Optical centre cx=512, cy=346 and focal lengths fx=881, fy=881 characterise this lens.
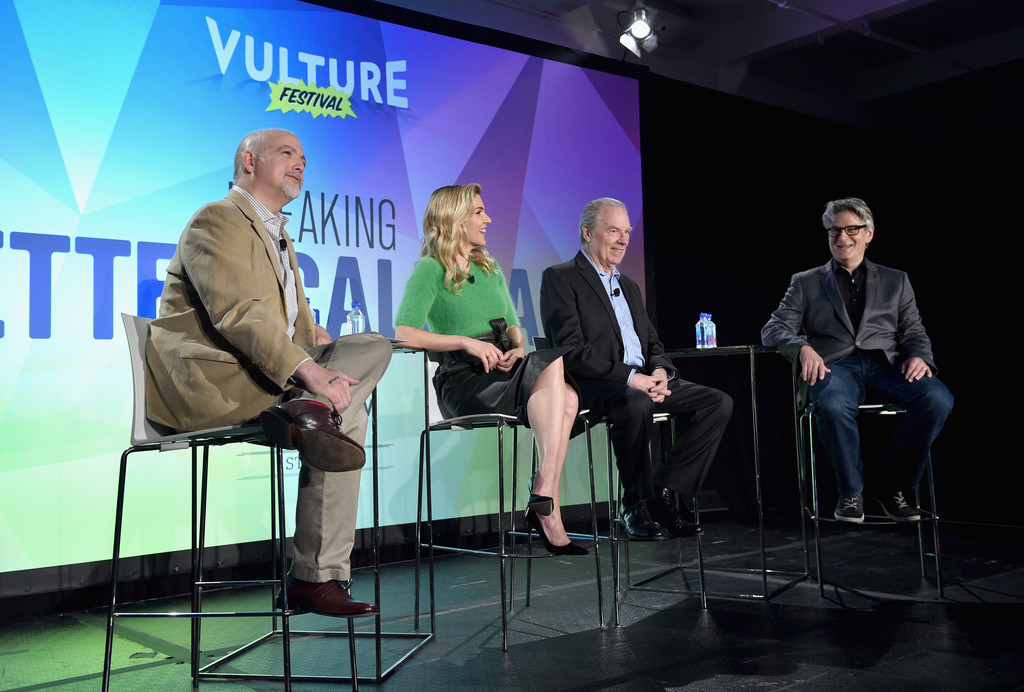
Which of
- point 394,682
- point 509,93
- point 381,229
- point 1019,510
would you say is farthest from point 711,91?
point 394,682

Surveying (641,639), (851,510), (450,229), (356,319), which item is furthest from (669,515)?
(356,319)

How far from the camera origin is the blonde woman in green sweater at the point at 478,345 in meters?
2.76

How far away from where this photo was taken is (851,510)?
3184 millimetres

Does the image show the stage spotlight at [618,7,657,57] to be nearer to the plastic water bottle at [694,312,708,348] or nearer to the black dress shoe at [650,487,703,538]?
the plastic water bottle at [694,312,708,348]

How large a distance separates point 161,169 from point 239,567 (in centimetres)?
174

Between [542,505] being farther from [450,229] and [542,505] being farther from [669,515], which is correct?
[450,229]

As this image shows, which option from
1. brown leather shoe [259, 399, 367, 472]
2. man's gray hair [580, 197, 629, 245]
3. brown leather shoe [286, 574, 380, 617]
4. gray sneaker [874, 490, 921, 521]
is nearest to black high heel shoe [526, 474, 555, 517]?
brown leather shoe [286, 574, 380, 617]

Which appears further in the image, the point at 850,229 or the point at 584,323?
the point at 850,229

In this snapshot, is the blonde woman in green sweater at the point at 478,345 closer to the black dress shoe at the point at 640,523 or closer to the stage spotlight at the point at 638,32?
the black dress shoe at the point at 640,523

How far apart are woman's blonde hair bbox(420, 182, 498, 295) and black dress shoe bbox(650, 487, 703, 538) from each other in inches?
38.8

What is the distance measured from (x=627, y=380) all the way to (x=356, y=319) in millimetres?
1416

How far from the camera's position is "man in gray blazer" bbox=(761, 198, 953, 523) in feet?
10.7

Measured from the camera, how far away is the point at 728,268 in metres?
5.98

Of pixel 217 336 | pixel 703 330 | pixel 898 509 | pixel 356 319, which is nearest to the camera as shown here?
pixel 217 336
